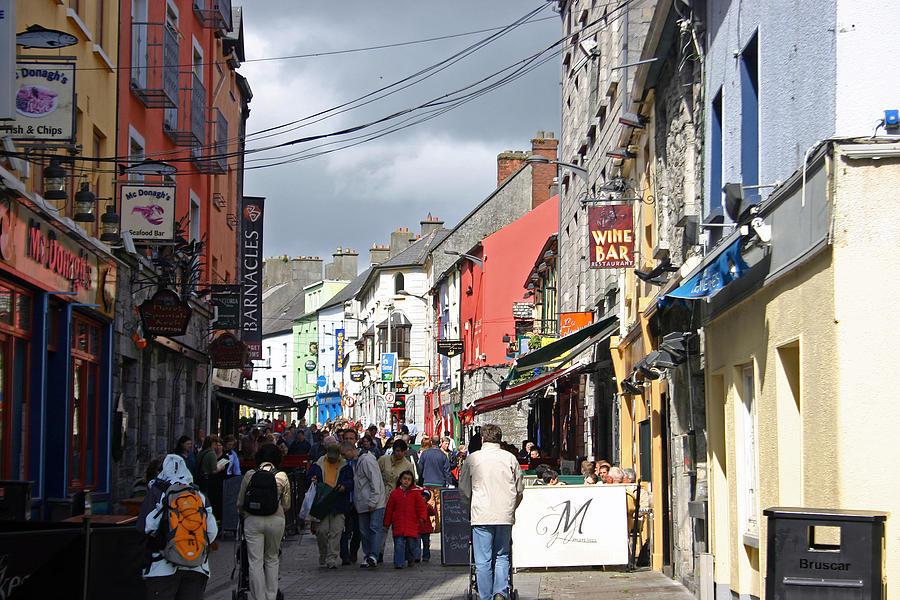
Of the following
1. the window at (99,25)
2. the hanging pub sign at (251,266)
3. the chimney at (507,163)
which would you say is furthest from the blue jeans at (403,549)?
the chimney at (507,163)

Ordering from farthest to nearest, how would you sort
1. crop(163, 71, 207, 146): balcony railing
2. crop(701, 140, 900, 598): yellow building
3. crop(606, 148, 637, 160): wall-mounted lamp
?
crop(163, 71, 207, 146): balcony railing → crop(606, 148, 637, 160): wall-mounted lamp → crop(701, 140, 900, 598): yellow building

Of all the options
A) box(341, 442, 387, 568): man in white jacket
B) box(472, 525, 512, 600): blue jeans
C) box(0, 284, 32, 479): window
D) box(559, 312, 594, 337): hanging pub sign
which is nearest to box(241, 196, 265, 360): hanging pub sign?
box(559, 312, 594, 337): hanging pub sign

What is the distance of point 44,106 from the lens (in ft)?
41.7

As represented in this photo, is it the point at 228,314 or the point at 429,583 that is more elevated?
the point at 228,314

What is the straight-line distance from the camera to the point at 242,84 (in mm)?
35656

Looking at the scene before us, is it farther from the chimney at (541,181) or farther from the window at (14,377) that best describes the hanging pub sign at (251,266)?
the window at (14,377)

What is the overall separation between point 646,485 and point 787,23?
8016 mm

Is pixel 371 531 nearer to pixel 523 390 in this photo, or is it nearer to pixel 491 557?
pixel 491 557

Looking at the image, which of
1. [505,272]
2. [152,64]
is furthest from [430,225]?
[152,64]

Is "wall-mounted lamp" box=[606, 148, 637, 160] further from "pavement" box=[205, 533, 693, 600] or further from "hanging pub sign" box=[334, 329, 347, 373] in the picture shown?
"hanging pub sign" box=[334, 329, 347, 373]

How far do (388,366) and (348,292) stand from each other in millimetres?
26634

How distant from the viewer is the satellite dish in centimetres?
987

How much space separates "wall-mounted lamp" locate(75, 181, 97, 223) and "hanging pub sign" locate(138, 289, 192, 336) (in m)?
3.74

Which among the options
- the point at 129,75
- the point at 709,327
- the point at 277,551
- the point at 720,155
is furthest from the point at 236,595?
the point at 129,75
